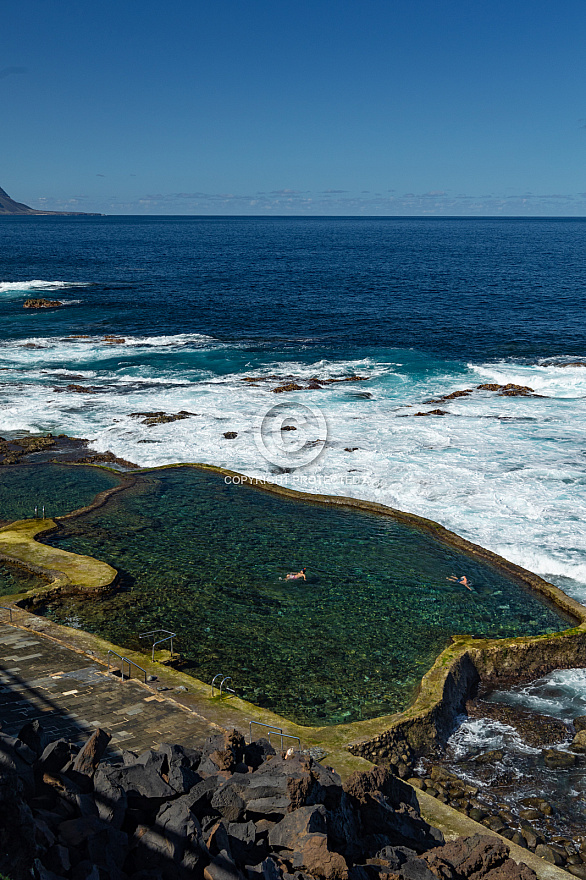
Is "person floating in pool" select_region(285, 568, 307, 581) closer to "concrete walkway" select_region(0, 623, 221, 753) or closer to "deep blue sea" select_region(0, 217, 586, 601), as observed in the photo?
"deep blue sea" select_region(0, 217, 586, 601)

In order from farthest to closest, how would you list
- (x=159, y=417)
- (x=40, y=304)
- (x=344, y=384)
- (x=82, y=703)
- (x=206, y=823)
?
(x=40, y=304) → (x=344, y=384) → (x=159, y=417) → (x=82, y=703) → (x=206, y=823)

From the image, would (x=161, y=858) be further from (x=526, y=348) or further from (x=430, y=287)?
(x=430, y=287)

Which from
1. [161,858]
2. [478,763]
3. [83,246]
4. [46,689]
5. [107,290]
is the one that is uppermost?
[83,246]

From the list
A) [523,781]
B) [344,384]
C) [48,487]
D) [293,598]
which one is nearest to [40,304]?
[344,384]

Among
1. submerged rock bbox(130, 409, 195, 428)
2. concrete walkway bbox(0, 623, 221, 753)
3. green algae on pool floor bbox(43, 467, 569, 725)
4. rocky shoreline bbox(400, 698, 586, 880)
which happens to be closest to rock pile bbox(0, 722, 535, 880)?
concrete walkway bbox(0, 623, 221, 753)

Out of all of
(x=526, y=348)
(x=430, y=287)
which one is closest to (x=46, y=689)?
(x=526, y=348)

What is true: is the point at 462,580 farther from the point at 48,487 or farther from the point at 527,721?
the point at 48,487
